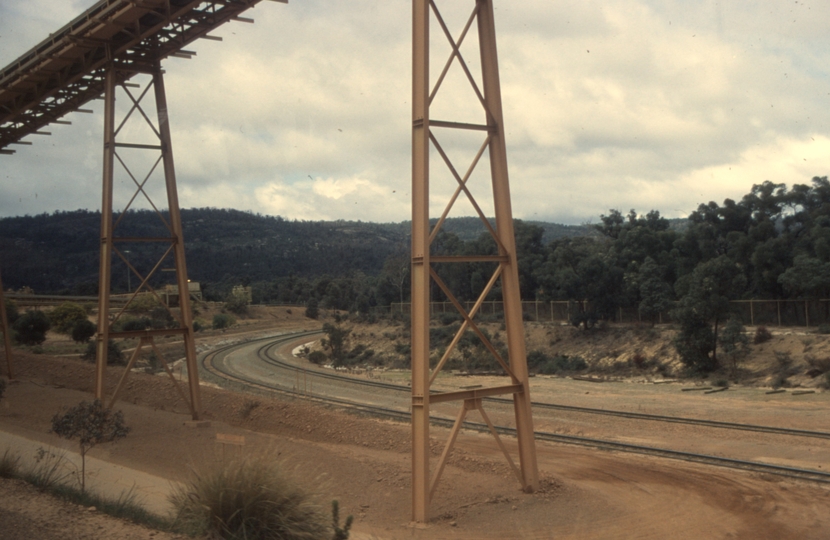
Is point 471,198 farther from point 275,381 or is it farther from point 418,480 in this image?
point 275,381

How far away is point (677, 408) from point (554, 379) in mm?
14441

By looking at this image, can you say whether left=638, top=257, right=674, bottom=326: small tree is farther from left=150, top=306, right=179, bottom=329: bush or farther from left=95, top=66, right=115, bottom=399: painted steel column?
left=150, top=306, right=179, bottom=329: bush

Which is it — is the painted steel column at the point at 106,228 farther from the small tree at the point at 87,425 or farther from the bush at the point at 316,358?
the bush at the point at 316,358

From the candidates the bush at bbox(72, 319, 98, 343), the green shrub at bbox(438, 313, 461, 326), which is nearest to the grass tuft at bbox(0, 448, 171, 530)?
the bush at bbox(72, 319, 98, 343)

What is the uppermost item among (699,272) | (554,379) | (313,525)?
(699,272)

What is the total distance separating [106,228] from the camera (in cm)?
1838

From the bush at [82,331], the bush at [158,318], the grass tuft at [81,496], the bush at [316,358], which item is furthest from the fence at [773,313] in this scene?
the grass tuft at [81,496]

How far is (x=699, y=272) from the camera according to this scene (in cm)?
3884

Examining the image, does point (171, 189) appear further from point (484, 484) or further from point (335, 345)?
point (335, 345)

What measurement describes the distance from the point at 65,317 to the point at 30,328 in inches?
384

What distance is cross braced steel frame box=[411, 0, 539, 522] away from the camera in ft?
36.5

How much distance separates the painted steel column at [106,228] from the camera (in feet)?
59.7

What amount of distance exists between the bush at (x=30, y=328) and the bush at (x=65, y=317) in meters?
6.98

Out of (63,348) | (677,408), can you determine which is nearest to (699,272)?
(677,408)
